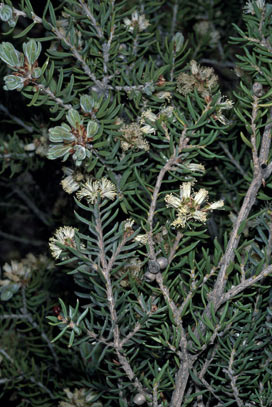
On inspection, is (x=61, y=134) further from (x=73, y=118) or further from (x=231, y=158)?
(x=231, y=158)

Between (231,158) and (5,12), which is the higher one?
(5,12)

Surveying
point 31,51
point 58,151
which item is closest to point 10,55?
point 31,51

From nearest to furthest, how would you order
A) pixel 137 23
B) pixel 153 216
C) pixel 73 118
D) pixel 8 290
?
1. pixel 73 118
2. pixel 153 216
3. pixel 137 23
4. pixel 8 290

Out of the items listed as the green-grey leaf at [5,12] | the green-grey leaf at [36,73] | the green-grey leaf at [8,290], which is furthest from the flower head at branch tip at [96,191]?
the green-grey leaf at [8,290]

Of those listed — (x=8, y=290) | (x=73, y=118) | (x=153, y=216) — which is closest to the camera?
(x=73, y=118)

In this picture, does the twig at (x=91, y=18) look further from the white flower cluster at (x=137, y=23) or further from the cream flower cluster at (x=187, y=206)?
the cream flower cluster at (x=187, y=206)

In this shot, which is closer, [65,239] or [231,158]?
[65,239]

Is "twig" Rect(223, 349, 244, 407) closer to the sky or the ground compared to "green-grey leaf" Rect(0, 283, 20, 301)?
closer to the sky

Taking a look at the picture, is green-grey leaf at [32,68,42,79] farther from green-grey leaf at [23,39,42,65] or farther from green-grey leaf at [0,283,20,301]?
green-grey leaf at [0,283,20,301]

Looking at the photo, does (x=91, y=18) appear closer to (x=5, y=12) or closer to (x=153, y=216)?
(x=5, y=12)

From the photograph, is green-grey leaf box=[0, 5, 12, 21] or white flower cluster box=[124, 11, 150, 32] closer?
green-grey leaf box=[0, 5, 12, 21]

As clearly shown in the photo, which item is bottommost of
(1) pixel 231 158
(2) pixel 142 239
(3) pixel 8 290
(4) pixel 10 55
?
(3) pixel 8 290

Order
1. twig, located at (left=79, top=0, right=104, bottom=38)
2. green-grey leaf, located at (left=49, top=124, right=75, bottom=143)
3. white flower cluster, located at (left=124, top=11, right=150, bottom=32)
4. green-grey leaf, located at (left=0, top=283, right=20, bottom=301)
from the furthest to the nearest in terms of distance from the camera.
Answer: green-grey leaf, located at (left=0, top=283, right=20, bottom=301) → white flower cluster, located at (left=124, top=11, right=150, bottom=32) → twig, located at (left=79, top=0, right=104, bottom=38) → green-grey leaf, located at (left=49, top=124, right=75, bottom=143)

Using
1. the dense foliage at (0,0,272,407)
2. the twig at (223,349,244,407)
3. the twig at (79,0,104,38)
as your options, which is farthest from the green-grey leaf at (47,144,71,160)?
the twig at (223,349,244,407)
